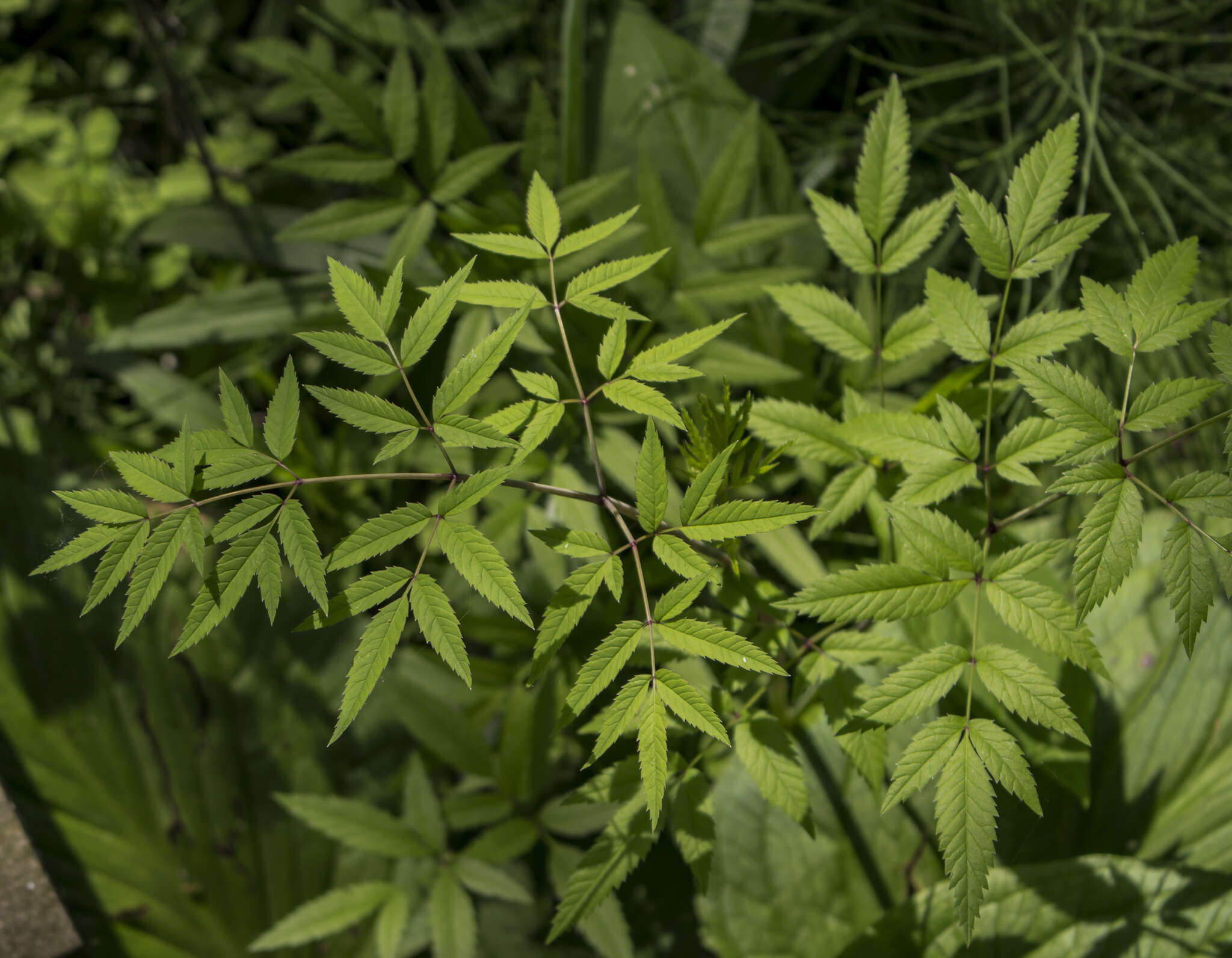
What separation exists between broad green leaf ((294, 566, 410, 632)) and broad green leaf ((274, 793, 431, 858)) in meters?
0.57

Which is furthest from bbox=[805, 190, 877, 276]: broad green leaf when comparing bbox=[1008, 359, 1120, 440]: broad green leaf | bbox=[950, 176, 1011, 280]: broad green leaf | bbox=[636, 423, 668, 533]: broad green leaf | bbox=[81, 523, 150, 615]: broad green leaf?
bbox=[81, 523, 150, 615]: broad green leaf

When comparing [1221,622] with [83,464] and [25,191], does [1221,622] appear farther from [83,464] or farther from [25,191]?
[25,191]

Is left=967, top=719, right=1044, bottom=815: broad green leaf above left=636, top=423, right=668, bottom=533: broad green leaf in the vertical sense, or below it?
below

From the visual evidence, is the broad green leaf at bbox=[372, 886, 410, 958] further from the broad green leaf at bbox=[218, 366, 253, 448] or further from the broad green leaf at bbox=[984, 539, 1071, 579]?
the broad green leaf at bbox=[984, 539, 1071, 579]

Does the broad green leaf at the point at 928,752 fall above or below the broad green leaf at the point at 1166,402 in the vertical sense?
below

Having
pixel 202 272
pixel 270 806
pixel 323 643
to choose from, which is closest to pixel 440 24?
pixel 202 272

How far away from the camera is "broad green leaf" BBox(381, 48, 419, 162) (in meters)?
1.00

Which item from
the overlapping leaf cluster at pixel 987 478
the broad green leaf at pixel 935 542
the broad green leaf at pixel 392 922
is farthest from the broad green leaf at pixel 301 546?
the broad green leaf at pixel 392 922

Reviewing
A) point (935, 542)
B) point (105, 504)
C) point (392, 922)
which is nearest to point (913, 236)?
point (935, 542)

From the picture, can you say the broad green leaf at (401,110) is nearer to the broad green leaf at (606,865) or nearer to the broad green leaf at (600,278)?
the broad green leaf at (600,278)

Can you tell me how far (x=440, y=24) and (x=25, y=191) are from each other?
0.86 meters

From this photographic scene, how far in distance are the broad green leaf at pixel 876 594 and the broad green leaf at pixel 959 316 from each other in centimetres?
20

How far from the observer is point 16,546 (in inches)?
47.8

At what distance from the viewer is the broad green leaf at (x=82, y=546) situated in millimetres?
586
